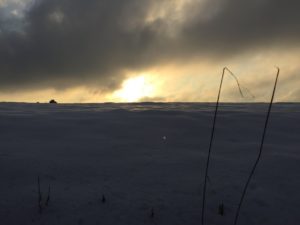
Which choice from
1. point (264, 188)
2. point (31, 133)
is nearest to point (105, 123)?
point (31, 133)

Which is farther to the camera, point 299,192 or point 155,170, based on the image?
point 155,170

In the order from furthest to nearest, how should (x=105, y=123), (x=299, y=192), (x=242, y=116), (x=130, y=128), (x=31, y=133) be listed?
(x=242, y=116), (x=105, y=123), (x=130, y=128), (x=31, y=133), (x=299, y=192)

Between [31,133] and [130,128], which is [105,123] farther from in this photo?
[31,133]

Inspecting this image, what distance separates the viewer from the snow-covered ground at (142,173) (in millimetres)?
1736

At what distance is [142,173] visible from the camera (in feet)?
7.22

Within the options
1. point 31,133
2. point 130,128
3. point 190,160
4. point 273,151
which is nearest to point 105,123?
point 130,128

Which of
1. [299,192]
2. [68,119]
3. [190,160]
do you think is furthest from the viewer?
[68,119]

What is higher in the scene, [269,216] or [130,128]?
[130,128]

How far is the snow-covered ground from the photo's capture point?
1736 millimetres

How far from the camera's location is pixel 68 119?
159 inches

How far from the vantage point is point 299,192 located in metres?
1.97

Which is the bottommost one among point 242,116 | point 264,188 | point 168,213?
point 168,213

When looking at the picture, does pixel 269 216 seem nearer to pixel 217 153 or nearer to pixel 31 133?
pixel 217 153

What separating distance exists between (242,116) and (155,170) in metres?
2.36
